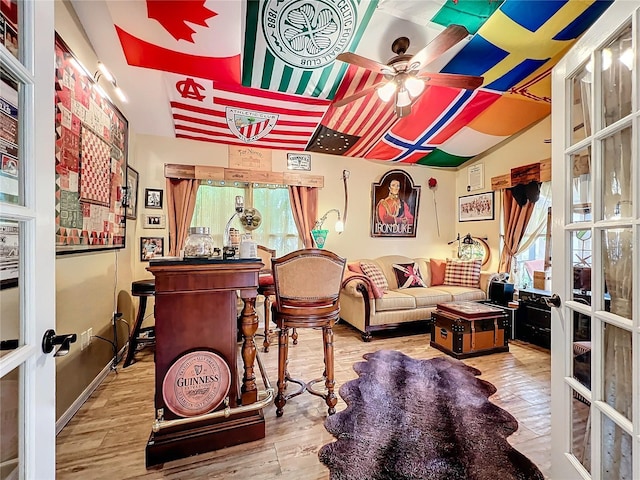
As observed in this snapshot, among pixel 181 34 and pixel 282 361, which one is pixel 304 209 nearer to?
pixel 181 34

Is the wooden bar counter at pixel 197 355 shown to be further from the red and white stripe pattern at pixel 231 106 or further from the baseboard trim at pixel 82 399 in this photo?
the red and white stripe pattern at pixel 231 106

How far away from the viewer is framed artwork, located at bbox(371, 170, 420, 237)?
478 cm

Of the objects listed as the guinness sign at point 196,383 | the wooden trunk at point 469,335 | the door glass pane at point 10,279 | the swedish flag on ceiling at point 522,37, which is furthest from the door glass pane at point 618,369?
the swedish flag on ceiling at point 522,37

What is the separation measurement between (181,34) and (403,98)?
1.90m

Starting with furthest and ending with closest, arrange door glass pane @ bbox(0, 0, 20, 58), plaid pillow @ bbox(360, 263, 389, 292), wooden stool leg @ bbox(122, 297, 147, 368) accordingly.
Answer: plaid pillow @ bbox(360, 263, 389, 292)
wooden stool leg @ bbox(122, 297, 147, 368)
door glass pane @ bbox(0, 0, 20, 58)

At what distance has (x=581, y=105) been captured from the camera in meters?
1.21

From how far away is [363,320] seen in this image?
3.58 m

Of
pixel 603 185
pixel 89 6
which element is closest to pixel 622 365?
pixel 603 185

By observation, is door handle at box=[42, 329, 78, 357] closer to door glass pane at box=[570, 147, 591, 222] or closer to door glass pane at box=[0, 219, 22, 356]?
door glass pane at box=[0, 219, 22, 356]

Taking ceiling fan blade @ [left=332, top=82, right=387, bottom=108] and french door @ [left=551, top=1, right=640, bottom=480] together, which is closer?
french door @ [left=551, top=1, right=640, bottom=480]

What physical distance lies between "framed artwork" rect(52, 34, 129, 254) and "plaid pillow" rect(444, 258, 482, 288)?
4538 millimetres

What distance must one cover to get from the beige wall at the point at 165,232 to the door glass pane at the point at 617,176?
1.90 m

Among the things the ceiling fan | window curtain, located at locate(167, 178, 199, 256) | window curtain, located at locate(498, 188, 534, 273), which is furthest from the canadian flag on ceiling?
window curtain, located at locate(498, 188, 534, 273)

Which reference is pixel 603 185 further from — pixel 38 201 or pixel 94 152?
pixel 94 152
